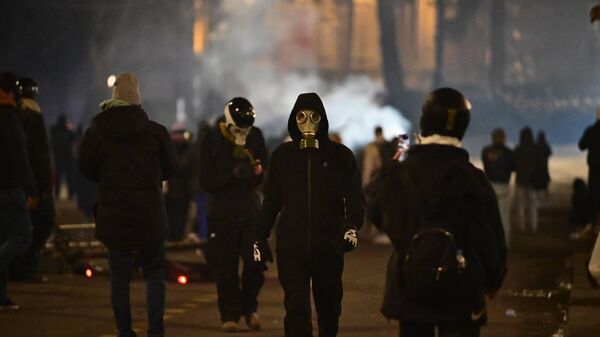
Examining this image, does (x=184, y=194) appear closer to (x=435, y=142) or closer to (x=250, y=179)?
(x=250, y=179)

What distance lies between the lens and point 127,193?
920 cm

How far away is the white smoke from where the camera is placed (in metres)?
56.6

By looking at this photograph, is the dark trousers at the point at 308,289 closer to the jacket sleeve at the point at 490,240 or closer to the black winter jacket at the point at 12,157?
the jacket sleeve at the point at 490,240

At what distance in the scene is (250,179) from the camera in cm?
1080

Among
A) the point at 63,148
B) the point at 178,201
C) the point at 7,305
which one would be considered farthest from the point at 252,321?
the point at 63,148

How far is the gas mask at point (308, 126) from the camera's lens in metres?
8.60

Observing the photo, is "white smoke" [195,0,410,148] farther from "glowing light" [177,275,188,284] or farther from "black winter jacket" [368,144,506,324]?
"black winter jacket" [368,144,506,324]

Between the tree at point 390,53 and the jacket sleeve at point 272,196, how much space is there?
54.9 metres

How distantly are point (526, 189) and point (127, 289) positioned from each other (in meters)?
14.4

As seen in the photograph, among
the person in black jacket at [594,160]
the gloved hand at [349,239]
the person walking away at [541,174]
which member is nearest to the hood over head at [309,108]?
the gloved hand at [349,239]

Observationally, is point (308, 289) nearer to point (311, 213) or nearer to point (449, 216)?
point (311, 213)

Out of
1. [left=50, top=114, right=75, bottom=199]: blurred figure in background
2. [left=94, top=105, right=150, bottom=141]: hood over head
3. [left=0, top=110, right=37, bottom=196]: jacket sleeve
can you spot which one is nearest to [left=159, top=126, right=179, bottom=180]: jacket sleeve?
[left=94, top=105, right=150, bottom=141]: hood over head

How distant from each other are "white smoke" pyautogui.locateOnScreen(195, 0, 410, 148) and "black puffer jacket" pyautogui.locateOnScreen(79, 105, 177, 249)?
43.9 m

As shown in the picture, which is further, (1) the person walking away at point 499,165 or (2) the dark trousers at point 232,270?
(1) the person walking away at point 499,165
